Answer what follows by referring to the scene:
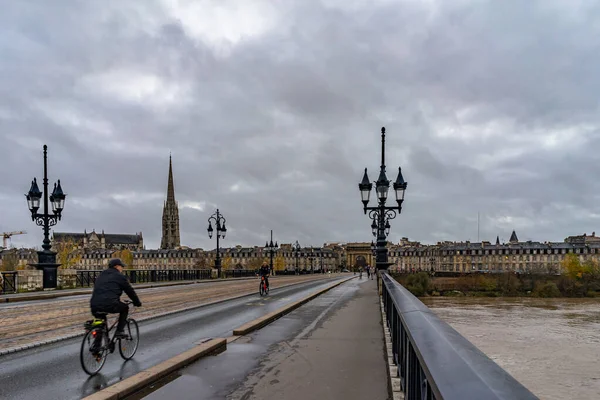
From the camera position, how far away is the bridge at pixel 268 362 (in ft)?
9.41

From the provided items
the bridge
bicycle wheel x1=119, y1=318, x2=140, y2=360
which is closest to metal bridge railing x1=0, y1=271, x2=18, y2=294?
the bridge

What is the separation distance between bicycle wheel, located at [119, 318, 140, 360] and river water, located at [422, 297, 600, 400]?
15.5 metres

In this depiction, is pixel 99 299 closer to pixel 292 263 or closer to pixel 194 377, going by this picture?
pixel 194 377

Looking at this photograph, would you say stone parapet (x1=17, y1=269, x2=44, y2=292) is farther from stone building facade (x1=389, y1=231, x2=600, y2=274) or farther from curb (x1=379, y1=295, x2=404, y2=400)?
stone building facade (x1=389, y1=231, x2=600, y2=274)

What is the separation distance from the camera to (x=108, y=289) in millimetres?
8258

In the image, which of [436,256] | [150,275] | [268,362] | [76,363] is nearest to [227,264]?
[436,256]

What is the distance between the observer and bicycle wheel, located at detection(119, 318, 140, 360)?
28.8 ft

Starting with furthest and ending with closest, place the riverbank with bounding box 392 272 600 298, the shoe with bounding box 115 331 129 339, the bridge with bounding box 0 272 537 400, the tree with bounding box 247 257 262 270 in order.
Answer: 1. the tree with bounding box 247 257 262 270
2. the riverbank with bounding box 392 272 600 298
3. the shoe with bounding box 115 331 129 339
4. the bridge with bounding box 0 272 537 400

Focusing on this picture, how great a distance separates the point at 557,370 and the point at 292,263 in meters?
175

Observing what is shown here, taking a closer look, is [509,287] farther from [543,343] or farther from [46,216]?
[46,216]

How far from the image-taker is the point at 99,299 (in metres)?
8.19

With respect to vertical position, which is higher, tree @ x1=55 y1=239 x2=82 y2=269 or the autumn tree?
tree @ x1=55 y1=239 x2=82 y2=269

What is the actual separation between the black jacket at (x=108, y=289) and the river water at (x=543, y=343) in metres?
16.3

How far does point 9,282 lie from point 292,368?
23.2 metres
